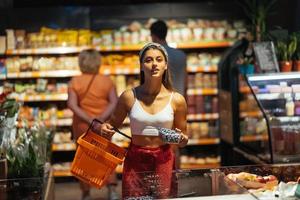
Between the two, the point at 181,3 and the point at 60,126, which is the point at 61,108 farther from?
the point at 181,3

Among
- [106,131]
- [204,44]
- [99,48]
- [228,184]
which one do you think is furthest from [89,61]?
[228,184]

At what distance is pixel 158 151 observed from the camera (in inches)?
152

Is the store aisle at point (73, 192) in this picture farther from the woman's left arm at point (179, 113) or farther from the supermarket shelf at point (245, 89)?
the woman's left arm at point (179, 113)

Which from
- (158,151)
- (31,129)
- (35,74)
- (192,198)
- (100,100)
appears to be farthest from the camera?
(35,74)

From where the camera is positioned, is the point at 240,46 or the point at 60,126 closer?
the point at 240,46

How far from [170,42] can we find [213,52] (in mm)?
703

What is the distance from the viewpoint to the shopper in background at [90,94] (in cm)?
617

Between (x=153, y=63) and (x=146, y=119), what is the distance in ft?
1.18

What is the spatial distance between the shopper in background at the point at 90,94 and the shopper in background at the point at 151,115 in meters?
2.23

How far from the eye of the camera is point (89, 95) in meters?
6.21

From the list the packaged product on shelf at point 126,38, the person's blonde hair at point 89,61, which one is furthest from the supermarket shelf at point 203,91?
the person's blonde hair at point 89,61

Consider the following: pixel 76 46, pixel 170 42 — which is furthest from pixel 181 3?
pixel 76 46

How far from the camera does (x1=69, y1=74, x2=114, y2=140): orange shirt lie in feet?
20.3

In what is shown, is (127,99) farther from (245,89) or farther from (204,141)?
(204,141)
